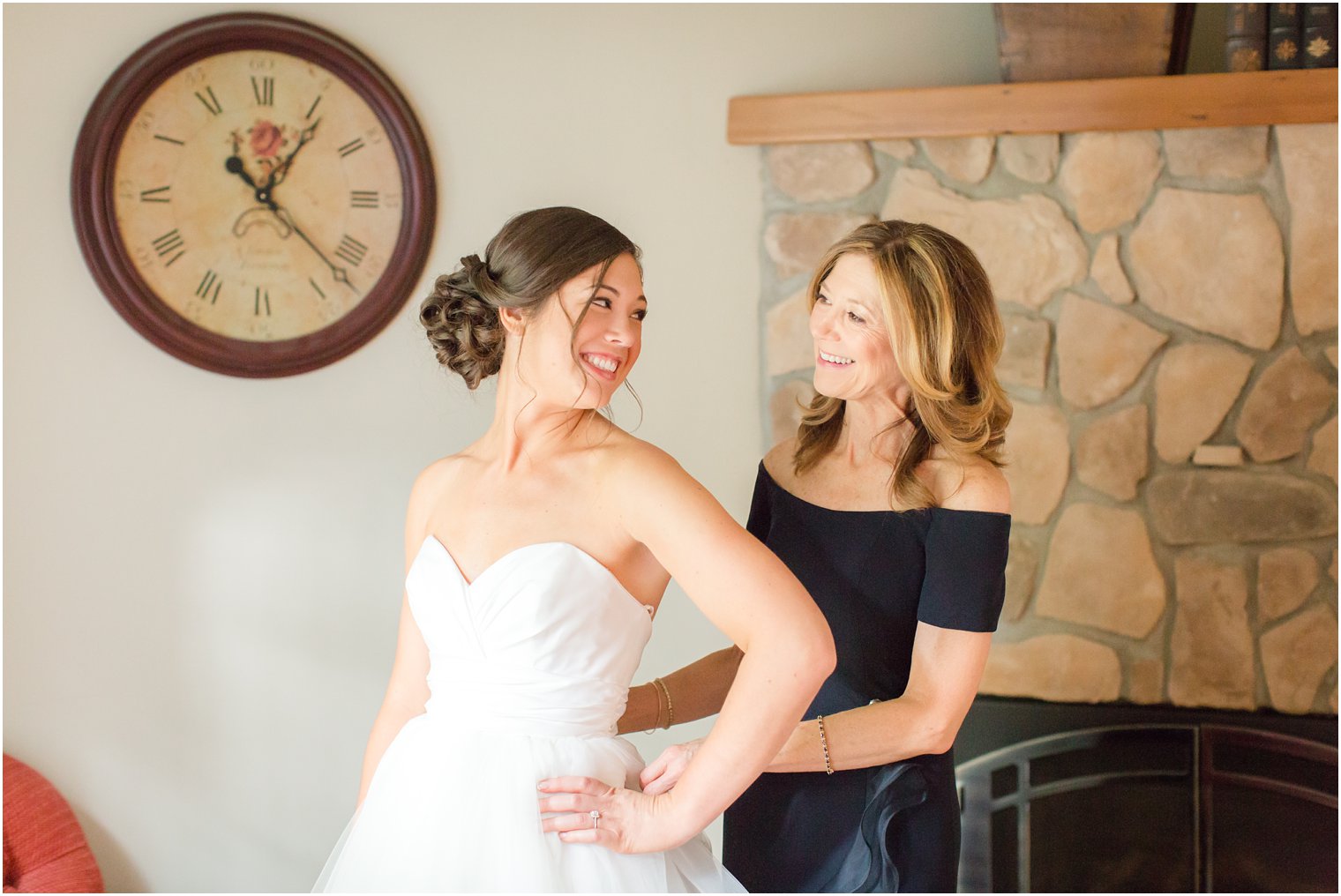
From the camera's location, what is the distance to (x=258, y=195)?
97.2 inches

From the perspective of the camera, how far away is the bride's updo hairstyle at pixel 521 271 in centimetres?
118

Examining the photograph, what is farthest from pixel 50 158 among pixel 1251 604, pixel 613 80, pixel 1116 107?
pixel 1251 604

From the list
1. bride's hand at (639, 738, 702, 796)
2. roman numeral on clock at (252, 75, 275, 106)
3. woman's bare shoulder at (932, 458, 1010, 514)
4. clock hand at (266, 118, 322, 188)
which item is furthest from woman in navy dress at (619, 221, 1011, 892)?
roman numeral on clock at (252, 75, 275, 106)

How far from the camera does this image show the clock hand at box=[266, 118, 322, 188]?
2.46 meters

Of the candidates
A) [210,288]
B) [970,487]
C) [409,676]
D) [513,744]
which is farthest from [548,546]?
[210,288]

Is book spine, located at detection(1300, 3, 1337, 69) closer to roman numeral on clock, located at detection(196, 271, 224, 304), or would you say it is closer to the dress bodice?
the dress bodice

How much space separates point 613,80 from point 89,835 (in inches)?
88.4

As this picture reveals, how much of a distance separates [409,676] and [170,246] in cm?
158

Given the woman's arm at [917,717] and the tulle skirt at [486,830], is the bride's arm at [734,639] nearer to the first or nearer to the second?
the tulle skirt at [486,830]

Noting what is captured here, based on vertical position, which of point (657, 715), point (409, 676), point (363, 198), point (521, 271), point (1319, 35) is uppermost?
point (1319, 35)

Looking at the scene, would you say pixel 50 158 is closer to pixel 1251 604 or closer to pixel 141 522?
pixel 141 522

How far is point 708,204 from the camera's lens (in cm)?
244

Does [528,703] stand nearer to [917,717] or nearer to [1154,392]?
[917,717]

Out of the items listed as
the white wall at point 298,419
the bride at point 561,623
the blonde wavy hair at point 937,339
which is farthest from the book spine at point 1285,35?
the bride at point 561,623
